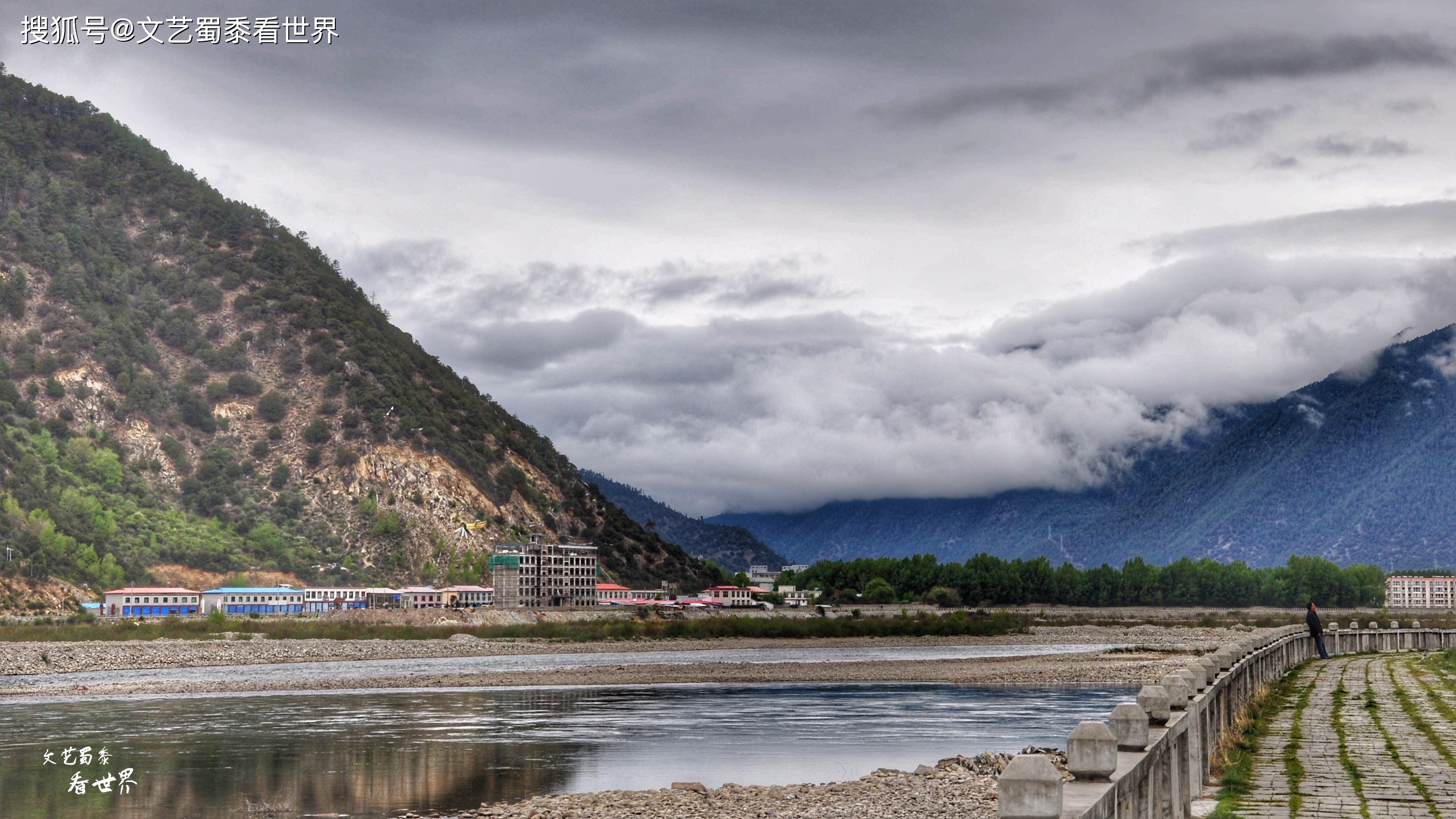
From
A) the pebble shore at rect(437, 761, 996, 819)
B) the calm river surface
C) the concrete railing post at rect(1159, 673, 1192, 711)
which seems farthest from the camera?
the calm river surface

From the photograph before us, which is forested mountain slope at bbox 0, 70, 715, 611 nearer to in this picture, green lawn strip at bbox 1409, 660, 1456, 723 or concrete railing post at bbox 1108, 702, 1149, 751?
green lawn strip at bbox 1409, 660, 1456, 723

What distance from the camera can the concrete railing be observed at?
26.0ft

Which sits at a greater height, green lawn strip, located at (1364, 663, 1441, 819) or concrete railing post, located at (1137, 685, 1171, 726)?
concrete railing post, located at (1137, 685, 1171, 726)

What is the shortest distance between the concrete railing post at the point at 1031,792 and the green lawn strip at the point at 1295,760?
7.12 metres

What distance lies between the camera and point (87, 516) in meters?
134

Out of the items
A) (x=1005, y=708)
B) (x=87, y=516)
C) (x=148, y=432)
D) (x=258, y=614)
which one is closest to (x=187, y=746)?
(x=1005, y=708)

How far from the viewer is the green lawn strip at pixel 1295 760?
1466cm

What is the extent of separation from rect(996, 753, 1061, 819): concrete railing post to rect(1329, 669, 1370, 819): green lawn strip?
7.45 metres

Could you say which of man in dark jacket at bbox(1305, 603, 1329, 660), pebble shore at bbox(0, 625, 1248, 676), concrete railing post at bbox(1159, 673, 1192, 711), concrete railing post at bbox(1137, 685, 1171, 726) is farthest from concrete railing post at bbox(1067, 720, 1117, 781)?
pebble shore at bbox(0, 625, 1248, 676)

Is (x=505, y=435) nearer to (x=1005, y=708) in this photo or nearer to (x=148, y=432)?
(x=148, y=432)

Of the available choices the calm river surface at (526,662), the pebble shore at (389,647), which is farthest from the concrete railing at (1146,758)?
the calm river surface at (526,662)

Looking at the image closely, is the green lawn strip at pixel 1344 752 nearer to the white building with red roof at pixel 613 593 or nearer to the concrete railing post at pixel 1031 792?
the concrete railing post at pixel 1031 792

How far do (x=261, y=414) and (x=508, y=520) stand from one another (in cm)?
3177

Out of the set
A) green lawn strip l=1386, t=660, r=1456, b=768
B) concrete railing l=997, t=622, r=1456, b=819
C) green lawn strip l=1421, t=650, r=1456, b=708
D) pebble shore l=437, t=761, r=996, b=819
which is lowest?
pebble shore l=437, t=761, r=996, b=819
